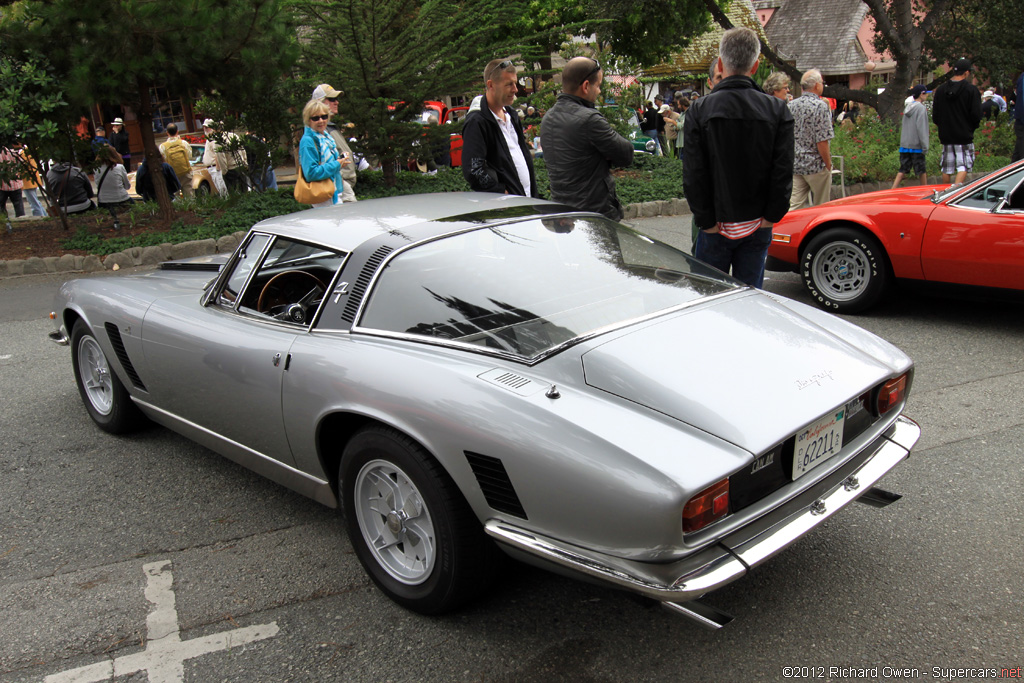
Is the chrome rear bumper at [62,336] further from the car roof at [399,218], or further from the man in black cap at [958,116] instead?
the man in black cap at [958,116]

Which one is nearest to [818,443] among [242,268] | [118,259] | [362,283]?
[362,283]

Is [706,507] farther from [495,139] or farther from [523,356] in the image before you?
[495,139]

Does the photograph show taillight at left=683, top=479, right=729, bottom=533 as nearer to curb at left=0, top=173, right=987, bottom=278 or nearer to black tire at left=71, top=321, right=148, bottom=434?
black tire at left=71, top=321, right=148, bottom=434

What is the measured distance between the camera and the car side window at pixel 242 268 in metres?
3.55

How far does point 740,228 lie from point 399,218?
2.18 metres

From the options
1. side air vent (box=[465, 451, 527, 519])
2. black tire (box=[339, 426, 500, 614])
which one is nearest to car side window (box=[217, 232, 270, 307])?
black tire (box=[339, 426, 500, 614])

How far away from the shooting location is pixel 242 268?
3.61 m

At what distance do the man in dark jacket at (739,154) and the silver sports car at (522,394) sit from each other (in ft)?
4.08

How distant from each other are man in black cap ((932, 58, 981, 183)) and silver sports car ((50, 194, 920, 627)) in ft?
30.1

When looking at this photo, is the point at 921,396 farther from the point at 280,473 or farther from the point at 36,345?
the point at 36,345

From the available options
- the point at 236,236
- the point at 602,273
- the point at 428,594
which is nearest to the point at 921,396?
the point at 602,273

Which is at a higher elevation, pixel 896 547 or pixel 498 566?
pixel 498 566

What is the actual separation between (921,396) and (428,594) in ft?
10.4

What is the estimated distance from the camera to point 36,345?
6.47 m
